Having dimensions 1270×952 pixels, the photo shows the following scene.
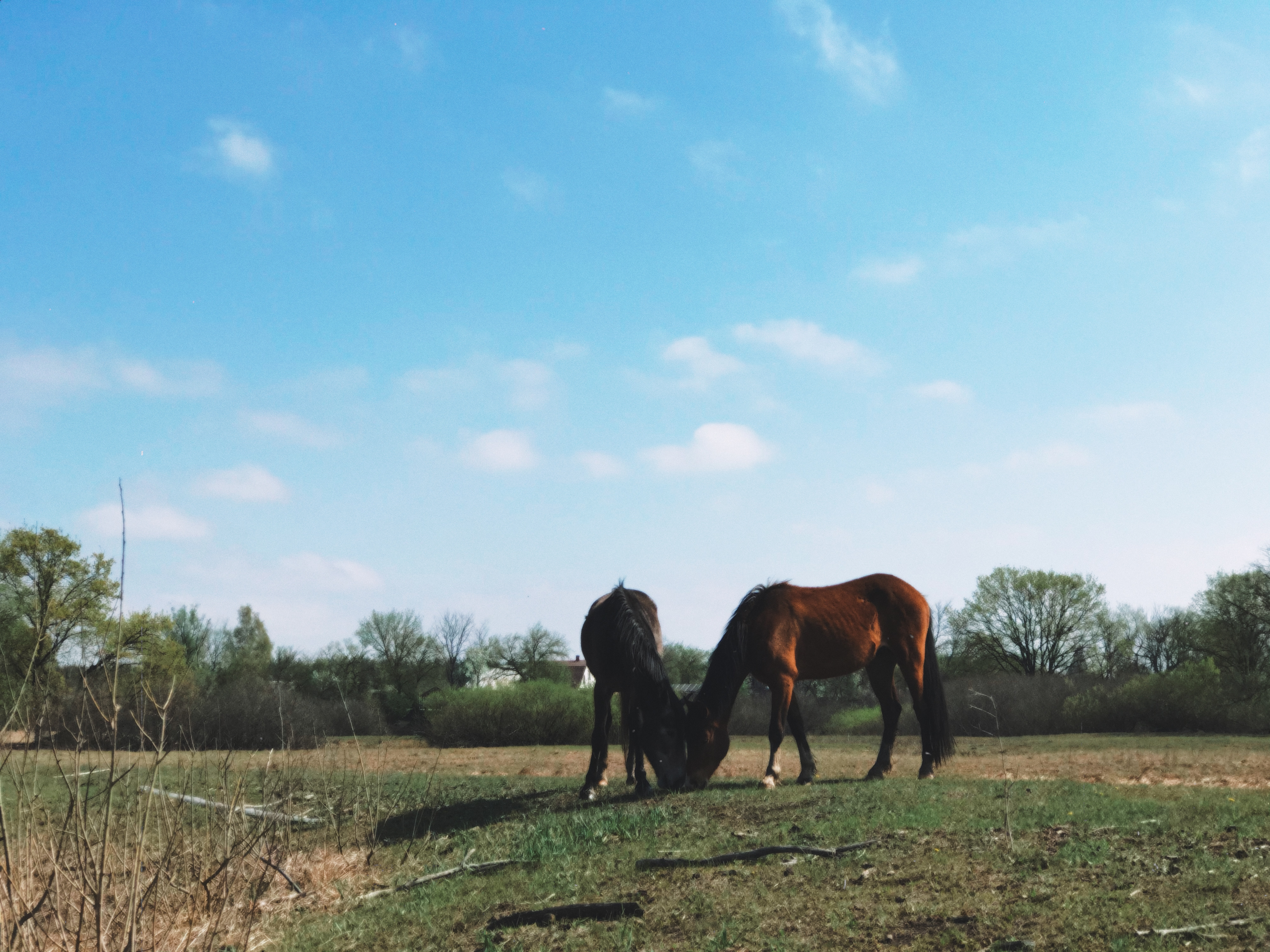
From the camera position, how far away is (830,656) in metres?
10.4

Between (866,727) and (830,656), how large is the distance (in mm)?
25955

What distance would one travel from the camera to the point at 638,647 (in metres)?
9.86

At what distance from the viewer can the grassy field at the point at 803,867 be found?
461 centimetres

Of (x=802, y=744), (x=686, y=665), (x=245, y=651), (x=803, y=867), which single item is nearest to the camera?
(x=803, y=867)

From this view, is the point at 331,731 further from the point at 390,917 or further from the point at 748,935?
the point at 748,935

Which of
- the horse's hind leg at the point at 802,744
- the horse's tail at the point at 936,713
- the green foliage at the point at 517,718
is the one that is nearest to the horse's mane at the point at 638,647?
the horse's hind leg at the point at 802,744

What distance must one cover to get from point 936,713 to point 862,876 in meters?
5.78

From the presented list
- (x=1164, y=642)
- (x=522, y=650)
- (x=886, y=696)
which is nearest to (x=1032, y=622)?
(x=1164, y=642)

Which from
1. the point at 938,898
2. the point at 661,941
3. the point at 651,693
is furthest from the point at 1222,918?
the point at 651,693

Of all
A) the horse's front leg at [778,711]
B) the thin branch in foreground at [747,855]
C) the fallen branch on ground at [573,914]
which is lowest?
the fallen branch on ground at [573,914]

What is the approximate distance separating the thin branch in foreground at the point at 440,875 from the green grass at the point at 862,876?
0.11 metres

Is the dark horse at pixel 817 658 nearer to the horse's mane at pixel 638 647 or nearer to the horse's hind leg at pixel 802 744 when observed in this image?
the horse's hind leg at pixel 802 744

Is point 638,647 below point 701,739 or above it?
above

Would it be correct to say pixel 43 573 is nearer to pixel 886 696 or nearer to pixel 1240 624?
pixel 886 696
